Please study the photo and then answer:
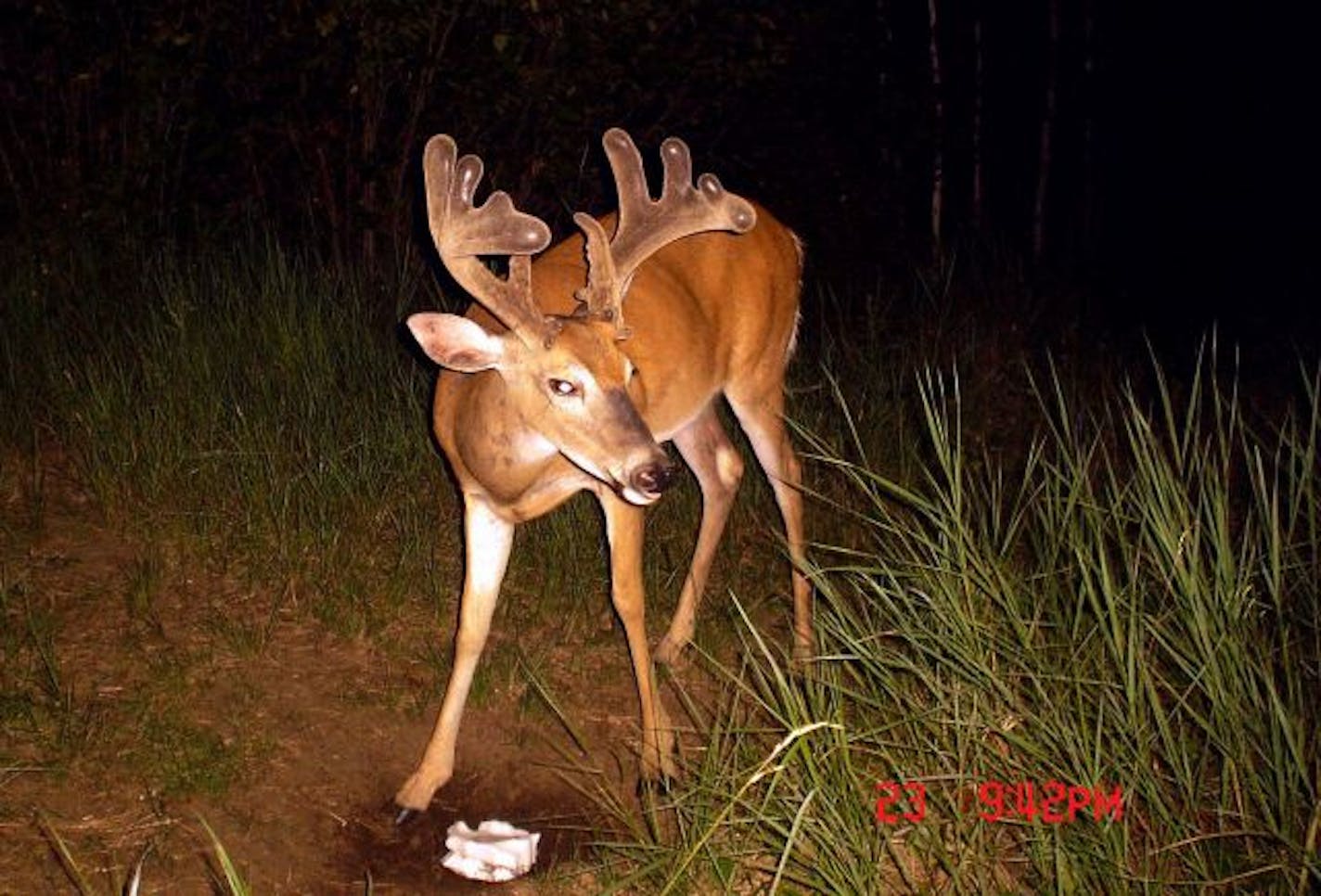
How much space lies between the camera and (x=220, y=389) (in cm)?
601

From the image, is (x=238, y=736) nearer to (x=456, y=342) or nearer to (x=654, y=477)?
(x=456, y=342)

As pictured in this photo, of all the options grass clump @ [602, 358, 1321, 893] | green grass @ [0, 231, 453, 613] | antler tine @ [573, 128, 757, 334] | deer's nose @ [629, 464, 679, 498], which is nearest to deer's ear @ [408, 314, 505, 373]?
antler tine @ [573, 128, 757, 334]

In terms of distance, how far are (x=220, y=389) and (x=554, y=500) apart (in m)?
2.21

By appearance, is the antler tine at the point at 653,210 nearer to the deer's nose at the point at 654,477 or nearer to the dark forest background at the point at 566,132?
the deer's nose at the point at 654,477

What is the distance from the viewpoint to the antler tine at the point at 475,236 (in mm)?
3939

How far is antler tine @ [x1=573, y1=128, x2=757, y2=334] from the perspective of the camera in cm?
436

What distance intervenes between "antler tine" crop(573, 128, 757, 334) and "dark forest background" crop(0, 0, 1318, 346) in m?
2.77

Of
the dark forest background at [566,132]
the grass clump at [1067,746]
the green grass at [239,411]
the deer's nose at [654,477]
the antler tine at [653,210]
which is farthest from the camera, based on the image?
the dark forest background at [566,132]

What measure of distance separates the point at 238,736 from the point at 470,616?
78 cm

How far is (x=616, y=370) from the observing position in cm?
407

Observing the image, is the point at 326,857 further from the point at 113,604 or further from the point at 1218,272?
the point at 1218,272

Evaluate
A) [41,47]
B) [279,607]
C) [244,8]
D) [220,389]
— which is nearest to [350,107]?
[244,8]
